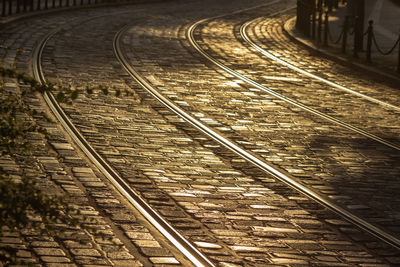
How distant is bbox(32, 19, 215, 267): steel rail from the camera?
19.1 feet

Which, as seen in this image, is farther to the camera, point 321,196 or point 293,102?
point 293,102

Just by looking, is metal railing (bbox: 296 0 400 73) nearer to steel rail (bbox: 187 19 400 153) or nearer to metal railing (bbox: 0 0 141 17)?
steel rail (bbox: 187 19 400 153)

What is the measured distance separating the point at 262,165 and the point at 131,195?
183 centimetres

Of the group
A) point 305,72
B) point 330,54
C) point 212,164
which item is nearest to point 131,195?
point 212,164

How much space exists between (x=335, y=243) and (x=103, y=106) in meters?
5.37

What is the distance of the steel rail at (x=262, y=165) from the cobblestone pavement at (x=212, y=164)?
110 millimetres

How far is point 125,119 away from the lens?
10.2m

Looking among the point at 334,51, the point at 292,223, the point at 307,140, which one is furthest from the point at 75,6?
the point at 292,223

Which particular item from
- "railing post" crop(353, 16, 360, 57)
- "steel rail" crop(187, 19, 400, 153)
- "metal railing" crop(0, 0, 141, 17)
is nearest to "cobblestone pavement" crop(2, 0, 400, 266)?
"steel rail" crop(187, 19, 400, 153)

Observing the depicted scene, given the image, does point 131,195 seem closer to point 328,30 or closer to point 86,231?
point 86,231

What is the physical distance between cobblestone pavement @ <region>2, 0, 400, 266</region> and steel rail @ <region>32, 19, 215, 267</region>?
88mm

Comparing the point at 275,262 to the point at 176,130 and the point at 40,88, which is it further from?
the point at 176,130

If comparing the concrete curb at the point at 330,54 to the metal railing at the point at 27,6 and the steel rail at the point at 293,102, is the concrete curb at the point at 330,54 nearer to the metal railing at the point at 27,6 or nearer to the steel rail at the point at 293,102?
the steel rail at the point at 293,102

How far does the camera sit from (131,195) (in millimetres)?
7109
